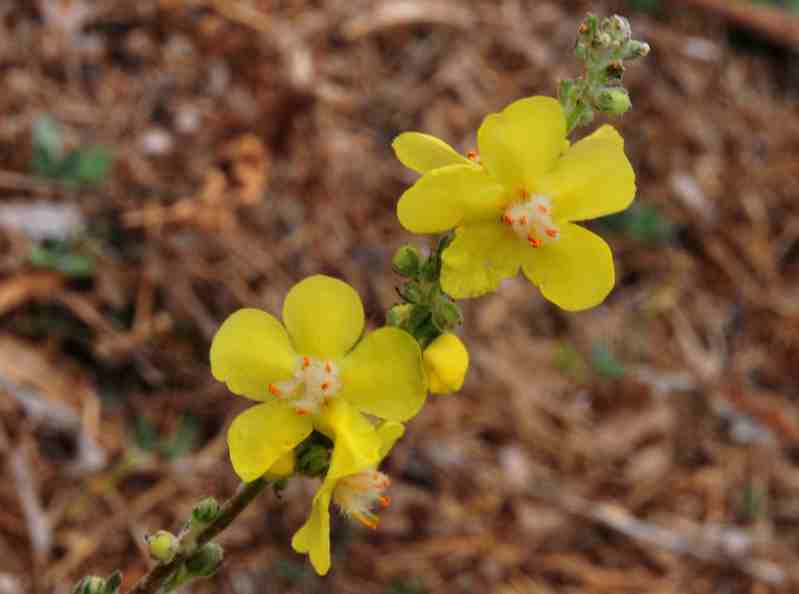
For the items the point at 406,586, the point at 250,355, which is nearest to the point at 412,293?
the point at 250,355

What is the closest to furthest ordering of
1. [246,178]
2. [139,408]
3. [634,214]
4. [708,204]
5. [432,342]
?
[432,342], [139,408], [246,178], [634,214], [708,204]

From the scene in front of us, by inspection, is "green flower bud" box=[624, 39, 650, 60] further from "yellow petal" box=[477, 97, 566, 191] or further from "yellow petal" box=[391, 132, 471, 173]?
"yellow petal" box=[391, 132, 471, 173]

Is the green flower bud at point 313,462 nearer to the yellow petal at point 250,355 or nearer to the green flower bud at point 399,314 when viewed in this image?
the yellow petal at point 250,355

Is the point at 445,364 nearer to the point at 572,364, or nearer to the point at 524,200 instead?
the point at 524,200

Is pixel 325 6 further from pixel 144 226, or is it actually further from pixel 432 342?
pixel 432 342

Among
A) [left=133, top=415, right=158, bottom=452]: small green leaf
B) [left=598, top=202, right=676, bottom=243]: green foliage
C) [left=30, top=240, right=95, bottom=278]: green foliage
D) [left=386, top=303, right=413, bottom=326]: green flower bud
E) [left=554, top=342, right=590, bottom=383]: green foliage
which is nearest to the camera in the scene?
[left=386, top=303, right=413, bottom=326]: green flower bud


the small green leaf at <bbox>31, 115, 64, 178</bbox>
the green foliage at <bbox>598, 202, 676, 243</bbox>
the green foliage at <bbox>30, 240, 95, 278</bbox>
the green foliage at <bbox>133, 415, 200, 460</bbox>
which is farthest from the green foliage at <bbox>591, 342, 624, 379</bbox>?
the small green leaf at <bbox>31, 115, 64, 178</bbox>

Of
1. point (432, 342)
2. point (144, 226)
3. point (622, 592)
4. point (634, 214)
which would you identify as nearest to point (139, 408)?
point (144, 226)
